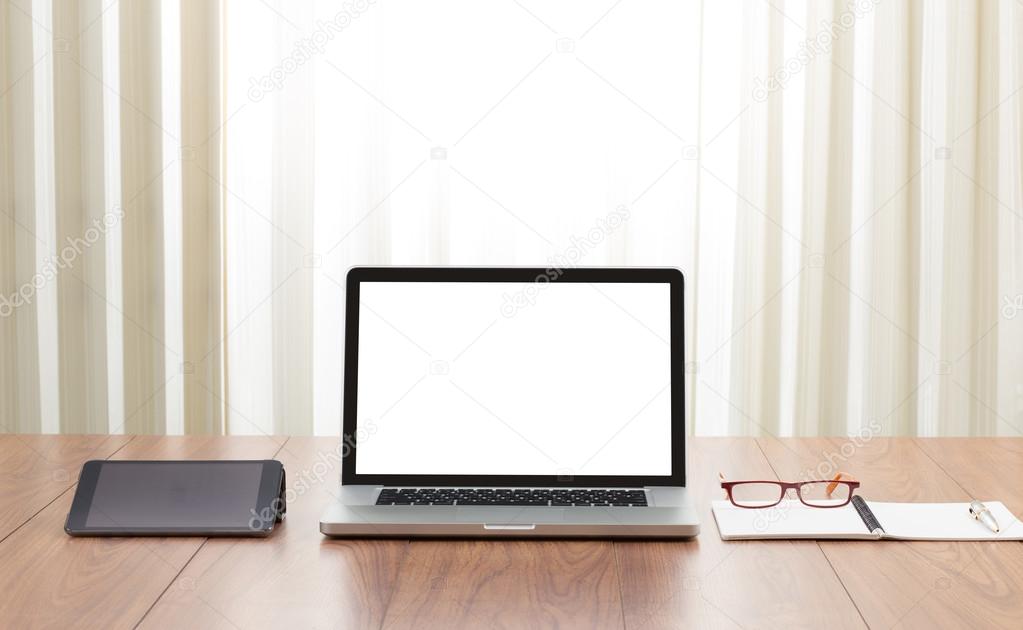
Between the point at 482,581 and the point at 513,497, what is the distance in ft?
0.60

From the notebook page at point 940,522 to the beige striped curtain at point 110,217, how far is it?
191cm

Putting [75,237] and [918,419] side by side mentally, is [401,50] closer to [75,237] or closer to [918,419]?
[75,237]

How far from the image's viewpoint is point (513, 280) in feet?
3.74

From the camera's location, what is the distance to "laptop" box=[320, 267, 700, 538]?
1.09 metres

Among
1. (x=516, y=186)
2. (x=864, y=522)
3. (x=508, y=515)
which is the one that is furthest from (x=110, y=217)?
(x=864, y=522)

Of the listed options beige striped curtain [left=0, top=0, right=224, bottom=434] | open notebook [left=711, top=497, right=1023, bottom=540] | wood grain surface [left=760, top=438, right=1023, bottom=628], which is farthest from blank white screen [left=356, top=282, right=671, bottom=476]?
beige striped curtain [left=0, top=0, right=224, bottom=434]

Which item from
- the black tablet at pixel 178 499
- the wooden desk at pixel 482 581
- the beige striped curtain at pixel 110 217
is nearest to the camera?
the wooden desk at pixel 482 581

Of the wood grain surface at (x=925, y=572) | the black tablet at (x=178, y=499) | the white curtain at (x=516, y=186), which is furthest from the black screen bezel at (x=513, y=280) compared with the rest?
the white curtain at (x=516, y=186)

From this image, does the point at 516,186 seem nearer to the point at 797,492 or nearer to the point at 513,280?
the point at 513,280

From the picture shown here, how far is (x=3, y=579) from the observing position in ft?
2.95

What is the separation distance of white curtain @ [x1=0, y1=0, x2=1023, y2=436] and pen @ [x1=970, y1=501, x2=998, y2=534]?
146 centimetres

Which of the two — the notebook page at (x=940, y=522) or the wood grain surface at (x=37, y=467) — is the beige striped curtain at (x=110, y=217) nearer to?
the wood grain surface at (x=37, y=467)

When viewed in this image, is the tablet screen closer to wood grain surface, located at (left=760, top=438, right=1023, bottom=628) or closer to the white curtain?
wood grain surface, located at (left=760, top=438, right=1023, bottom=628)

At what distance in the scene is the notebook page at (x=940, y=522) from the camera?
3.34 feet
